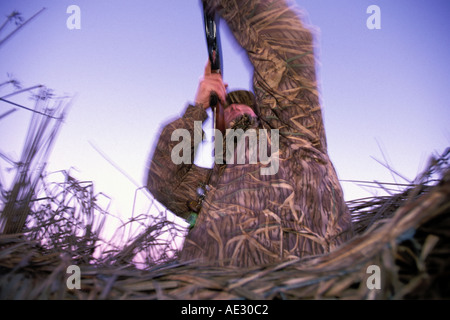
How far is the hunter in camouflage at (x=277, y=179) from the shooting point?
0.53 meters

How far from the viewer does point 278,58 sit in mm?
771

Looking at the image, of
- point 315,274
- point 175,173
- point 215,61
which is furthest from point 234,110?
point 315,274

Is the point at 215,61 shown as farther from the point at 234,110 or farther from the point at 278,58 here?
the point at 278,58

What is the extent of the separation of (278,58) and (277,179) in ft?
1.14

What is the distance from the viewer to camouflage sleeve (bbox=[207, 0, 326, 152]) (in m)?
0.73

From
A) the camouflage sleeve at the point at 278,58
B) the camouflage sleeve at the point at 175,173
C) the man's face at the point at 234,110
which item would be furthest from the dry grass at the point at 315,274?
the camouflage sleeve at the point at 175,173

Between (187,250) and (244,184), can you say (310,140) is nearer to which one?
(244,184)

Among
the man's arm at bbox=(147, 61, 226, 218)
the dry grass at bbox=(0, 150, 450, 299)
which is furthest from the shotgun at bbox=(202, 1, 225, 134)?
the dry grass at bbox=(0, 150, 450, 299)

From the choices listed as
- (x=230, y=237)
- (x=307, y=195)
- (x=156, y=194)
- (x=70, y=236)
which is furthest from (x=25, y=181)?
(x=156, y=194)

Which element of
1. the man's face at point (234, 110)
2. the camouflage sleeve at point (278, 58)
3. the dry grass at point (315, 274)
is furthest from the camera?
the man's face at point (234, 110)

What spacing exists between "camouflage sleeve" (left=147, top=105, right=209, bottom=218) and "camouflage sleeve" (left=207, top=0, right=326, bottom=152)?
58cm

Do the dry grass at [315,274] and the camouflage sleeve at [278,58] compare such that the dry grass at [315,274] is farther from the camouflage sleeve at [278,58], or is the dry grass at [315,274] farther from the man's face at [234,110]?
the man's face at [234,110]

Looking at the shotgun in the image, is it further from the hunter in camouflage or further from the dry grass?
the dry grass
